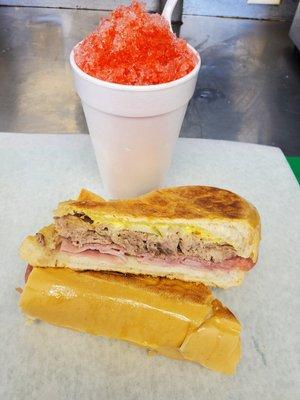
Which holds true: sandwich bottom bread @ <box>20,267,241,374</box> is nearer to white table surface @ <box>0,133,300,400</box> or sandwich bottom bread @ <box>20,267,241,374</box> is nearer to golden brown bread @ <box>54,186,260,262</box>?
white table surface @ <box>0,133,300,400</box>

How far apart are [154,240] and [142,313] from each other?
174 millimetres

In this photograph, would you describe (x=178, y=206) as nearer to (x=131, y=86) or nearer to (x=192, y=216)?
(x=192, y=216)

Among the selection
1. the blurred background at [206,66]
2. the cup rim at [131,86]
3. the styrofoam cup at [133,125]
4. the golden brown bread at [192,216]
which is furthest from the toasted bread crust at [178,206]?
the blurred background at [206,66]

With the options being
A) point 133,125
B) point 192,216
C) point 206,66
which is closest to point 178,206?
point 192,216

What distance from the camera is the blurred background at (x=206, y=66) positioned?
2.36 meters

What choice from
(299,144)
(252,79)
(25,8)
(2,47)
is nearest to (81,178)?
(299,144)

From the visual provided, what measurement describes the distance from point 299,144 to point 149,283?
5.45ft

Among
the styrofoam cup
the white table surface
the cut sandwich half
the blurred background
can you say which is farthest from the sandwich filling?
the blurred background

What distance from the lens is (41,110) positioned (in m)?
2.38

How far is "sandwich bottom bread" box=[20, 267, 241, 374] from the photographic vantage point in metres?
0.88

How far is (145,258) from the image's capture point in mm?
981

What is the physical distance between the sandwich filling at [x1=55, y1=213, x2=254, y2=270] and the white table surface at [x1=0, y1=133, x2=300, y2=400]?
13cm

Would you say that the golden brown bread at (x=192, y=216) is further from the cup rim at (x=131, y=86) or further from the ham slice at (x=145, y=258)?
the cup rim at (x=131, y=86)

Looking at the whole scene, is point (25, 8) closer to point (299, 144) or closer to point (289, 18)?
point (289, 18)
